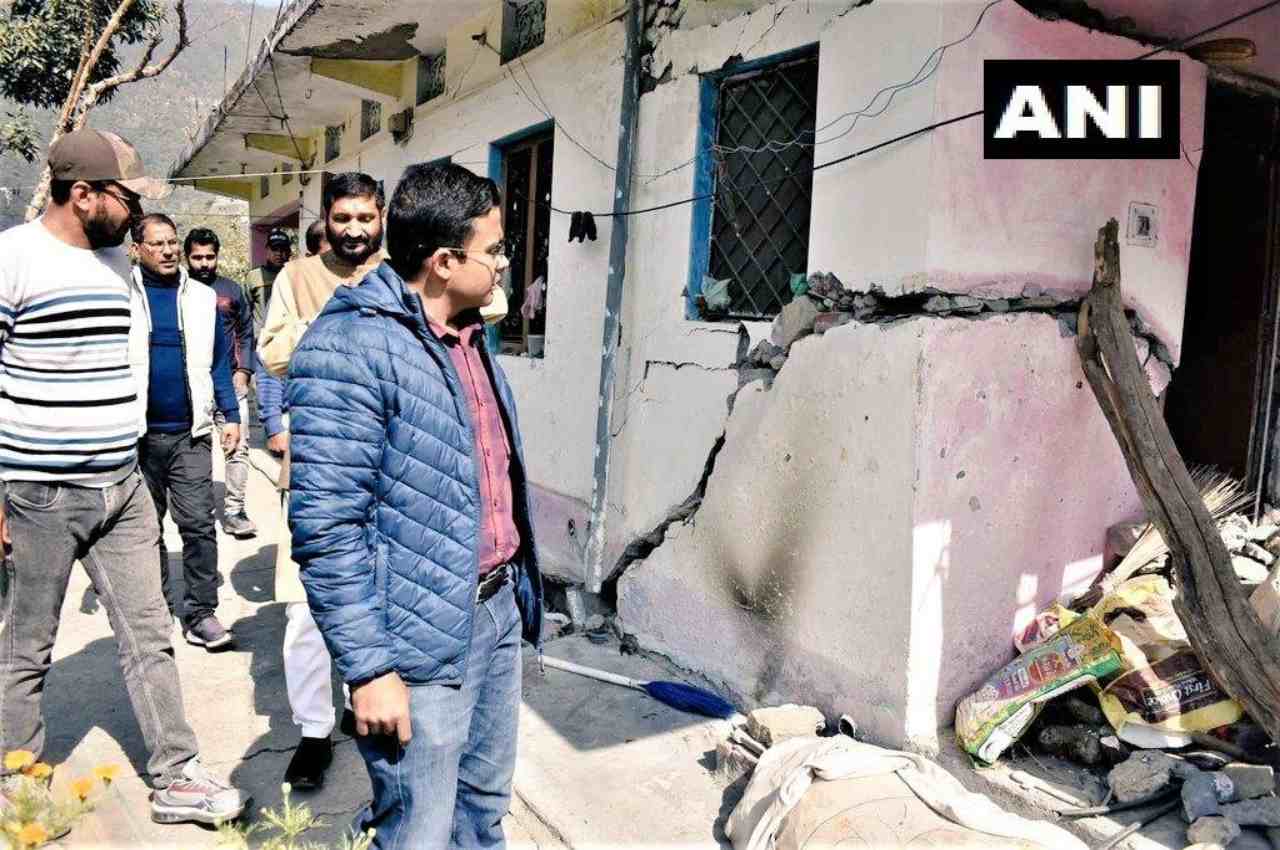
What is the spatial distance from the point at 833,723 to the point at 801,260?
1.84m

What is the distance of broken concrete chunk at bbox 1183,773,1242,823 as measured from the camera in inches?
106

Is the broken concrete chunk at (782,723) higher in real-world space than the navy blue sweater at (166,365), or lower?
lower

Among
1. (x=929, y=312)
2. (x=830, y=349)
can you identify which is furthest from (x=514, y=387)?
(x=929, y=312)

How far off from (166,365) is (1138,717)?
4.05 m

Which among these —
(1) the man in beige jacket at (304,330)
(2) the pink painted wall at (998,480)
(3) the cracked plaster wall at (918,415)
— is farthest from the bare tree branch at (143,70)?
(2) the pink painted wall at (998,480)

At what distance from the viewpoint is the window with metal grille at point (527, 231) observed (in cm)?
575

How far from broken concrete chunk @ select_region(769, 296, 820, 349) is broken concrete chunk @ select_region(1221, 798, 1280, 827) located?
2.05 metres

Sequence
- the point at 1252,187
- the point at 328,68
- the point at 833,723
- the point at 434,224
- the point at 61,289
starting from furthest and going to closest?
the point at 328,68, the point at 1252,187, the point at 833,723, the point at 61,289, the point at 434,224

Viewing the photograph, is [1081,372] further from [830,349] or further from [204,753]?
[204,753]

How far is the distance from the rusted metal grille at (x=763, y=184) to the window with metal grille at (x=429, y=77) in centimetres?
358

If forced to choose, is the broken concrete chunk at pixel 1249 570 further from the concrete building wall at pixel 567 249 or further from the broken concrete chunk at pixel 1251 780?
the concrete building wall at pixel 567 249

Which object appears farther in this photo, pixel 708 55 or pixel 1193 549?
pixel 708 55

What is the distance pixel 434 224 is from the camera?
1.84 m

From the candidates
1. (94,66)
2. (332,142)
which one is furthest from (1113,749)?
(94,66)
